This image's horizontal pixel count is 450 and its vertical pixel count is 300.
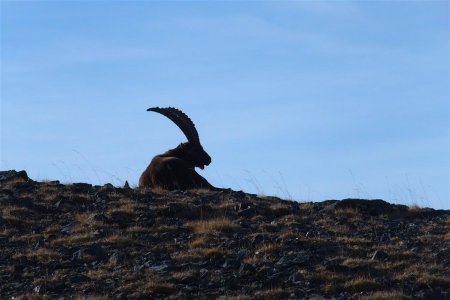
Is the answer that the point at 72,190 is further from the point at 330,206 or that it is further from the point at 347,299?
the point at 347,299

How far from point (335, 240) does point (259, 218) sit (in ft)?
6.21

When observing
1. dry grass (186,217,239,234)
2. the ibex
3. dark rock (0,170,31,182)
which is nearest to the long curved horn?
the ibex

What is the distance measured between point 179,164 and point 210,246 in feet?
23.0

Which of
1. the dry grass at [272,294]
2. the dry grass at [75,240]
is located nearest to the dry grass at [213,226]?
the dry grass at [75,240]

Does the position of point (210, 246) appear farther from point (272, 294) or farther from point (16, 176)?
point (16, 176)

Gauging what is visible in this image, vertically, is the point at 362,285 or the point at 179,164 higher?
the point at 179,164

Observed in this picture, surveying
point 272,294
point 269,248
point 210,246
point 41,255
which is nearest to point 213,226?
point 210,246

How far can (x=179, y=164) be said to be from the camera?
71.8 ft

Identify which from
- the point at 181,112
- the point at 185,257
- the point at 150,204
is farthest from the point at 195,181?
the point at 185,257

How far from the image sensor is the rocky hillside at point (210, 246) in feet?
43.1

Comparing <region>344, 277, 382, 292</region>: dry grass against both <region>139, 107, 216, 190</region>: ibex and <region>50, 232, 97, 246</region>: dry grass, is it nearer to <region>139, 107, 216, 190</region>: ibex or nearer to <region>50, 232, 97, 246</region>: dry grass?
<region>50, 232, 97, 246</region>: dry grass

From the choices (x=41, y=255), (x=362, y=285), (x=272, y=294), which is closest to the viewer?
(x=272, y=294)

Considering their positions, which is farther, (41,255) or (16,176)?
(16,176)

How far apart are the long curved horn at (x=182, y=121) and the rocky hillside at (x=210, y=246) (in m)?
3.77
